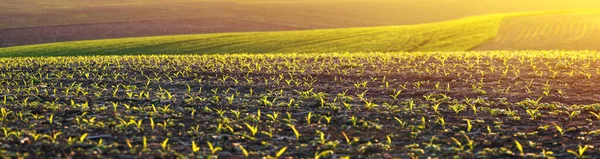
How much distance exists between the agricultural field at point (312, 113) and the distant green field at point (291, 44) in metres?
16.7

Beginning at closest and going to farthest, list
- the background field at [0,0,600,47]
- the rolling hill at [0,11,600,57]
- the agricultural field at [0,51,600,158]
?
the agricultural field at [0,51,600,158], the rolling hill at [0,11,600,57], the background field at [0,0,600,47]

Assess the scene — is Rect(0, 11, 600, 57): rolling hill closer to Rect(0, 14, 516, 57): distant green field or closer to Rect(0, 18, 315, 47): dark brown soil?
Rect(0, 14, 516, 57): distant green field

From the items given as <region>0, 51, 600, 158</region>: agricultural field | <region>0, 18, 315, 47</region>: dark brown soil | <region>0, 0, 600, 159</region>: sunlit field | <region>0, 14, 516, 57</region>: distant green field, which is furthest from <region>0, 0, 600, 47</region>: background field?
<region>0, 51, 600, 158</region>: agricultural field

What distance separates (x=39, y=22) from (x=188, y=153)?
49.2 m

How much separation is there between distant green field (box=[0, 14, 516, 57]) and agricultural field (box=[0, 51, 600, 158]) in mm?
16686

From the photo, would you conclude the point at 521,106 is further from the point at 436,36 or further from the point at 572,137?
the point at 436,36

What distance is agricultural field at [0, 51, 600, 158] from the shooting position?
6.10m

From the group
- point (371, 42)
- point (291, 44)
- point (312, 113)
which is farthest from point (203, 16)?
point (312, 113)

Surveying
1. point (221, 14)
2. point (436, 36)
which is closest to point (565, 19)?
point (436, 36)

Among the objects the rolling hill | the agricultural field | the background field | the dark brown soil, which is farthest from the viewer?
the background field

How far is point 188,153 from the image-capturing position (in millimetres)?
5902

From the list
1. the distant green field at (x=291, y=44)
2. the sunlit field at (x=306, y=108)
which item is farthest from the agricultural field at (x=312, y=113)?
the distant green field at (x=291, y=44)

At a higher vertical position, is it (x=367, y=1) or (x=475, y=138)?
(x=367, y=1)

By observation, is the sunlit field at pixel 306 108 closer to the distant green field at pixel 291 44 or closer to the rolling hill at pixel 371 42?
the distant green field at pixel 291 44
